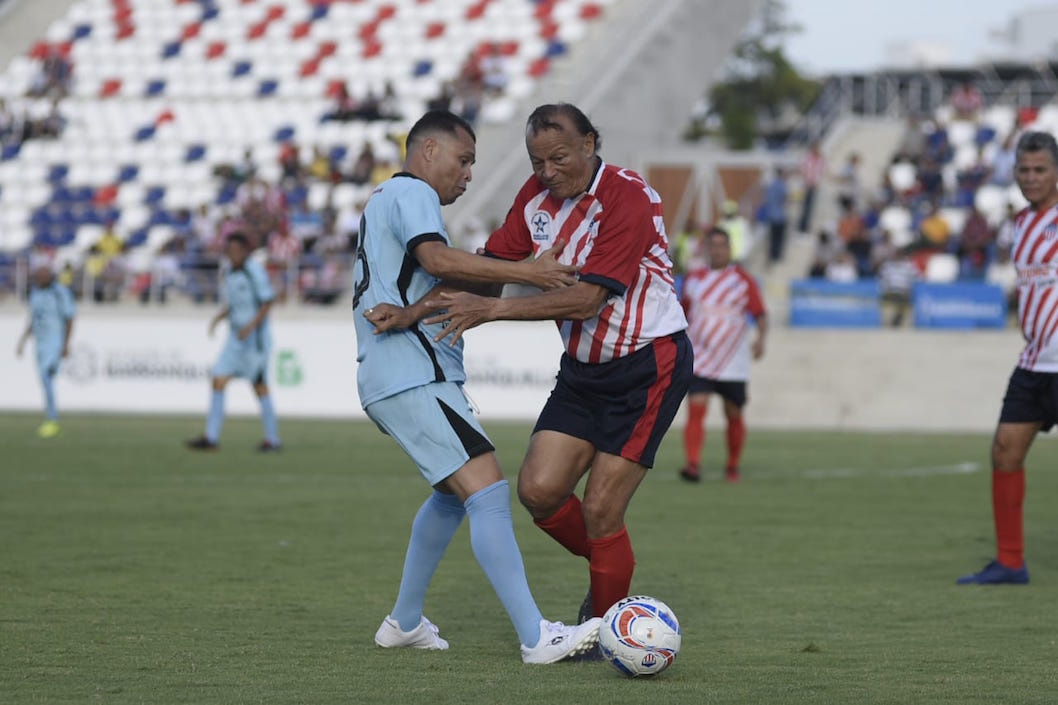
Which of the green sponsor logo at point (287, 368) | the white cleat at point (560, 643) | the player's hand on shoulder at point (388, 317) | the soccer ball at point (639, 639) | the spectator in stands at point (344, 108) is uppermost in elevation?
the player's hand on shoulder at point (388, 317)

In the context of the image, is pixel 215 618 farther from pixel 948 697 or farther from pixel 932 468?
pixel 932 468

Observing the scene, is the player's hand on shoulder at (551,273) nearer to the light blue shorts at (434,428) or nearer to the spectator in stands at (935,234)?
the light blue shorts at (434,428)

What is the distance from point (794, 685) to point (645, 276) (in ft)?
5.62

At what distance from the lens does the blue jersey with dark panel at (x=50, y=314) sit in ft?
68.4

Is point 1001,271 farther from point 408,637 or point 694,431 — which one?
point 408,637

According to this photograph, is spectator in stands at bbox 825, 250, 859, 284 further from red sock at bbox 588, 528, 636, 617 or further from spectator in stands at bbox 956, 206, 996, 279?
red sock at bbox 588, 528, 636, 617

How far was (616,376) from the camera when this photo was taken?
6.56 meters

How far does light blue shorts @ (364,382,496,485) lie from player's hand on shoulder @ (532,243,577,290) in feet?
1.89

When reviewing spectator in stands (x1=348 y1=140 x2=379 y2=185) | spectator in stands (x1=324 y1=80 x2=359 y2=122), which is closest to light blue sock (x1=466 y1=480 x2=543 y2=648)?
spectator in stands (x1=348 y1=140 x2=379 y2=185)

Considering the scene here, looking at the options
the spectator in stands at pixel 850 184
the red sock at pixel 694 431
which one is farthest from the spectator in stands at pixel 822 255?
the red sock at pixel 694 431

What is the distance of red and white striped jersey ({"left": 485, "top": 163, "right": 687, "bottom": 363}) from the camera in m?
6.30

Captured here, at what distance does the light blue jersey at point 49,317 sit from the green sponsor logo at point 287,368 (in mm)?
4114

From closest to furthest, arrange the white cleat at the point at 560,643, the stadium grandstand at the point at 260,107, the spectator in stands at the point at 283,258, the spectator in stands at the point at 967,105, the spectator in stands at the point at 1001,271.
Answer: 1. the white cleat at the point at 560,643
2. the spectator in stands at the point at 1001,271
3. the spectator in stands at the point at 283,258
4. the stadium grandstand at the point at 260,107
5. the spectator in stands at the point at 967,105

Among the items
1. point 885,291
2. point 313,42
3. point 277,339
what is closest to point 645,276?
point 885,291
